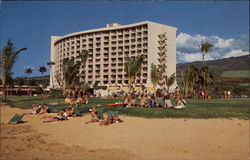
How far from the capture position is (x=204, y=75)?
112ft

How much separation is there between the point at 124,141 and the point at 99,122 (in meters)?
3.36

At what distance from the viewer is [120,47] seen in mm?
76938

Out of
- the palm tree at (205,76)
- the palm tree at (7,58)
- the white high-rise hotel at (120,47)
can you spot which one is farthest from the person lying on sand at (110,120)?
the white high-rise hotel at (120,47)

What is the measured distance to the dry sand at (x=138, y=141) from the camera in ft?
23.9

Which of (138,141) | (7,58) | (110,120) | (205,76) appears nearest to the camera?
(138,141)

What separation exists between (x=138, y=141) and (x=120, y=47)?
69573 mm

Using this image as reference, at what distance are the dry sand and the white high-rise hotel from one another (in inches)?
2230

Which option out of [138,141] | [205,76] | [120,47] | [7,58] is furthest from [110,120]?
[120,47]

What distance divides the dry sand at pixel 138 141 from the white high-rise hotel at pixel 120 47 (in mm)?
56650

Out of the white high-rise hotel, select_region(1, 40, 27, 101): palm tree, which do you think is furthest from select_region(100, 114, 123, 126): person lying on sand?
the white high-rise hotel

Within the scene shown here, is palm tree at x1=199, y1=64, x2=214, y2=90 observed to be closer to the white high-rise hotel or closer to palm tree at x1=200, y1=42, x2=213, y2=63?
palm tree at x1=200, y1=42, x2=213, y2=63

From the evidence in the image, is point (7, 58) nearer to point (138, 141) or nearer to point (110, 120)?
point (110, 120)

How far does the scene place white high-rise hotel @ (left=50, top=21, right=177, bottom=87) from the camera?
71.6 metres

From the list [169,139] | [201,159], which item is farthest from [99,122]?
[201,159]
